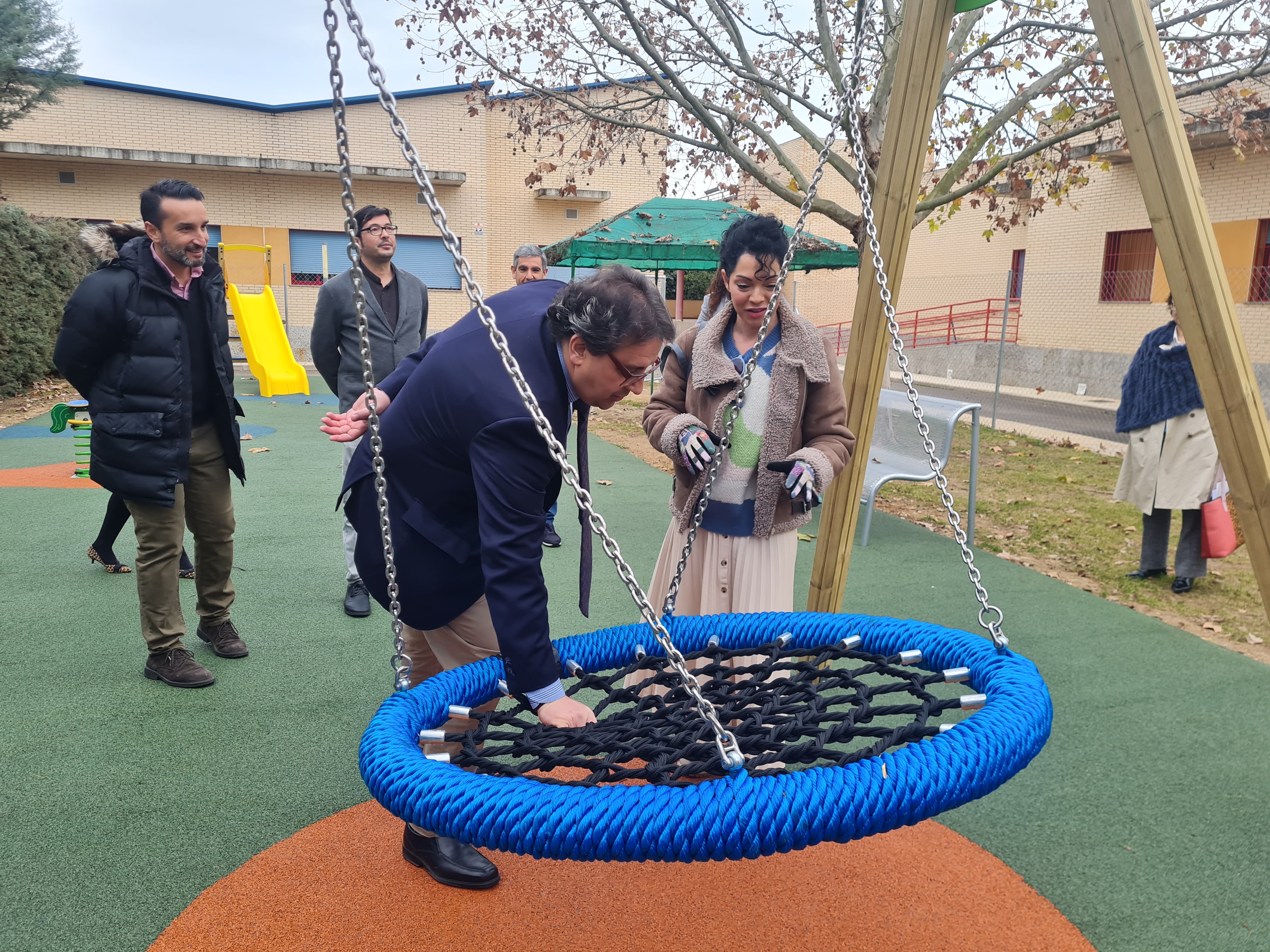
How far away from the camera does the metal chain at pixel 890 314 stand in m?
2.16

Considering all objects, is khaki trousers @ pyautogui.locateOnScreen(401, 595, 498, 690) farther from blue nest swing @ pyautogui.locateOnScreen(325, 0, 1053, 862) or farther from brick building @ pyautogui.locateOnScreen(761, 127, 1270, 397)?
brick building @ pyautogui.locateOnScreen(761, 127, 1270, 397)

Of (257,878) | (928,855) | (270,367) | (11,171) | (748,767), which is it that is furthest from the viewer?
(11,171)

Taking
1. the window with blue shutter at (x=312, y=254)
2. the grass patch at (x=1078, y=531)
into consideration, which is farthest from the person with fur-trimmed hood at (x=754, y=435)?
the window with blue shutter at (x=312, y=254)

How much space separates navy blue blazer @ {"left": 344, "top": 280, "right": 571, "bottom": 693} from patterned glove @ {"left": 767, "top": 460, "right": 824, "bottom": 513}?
0.77 metres

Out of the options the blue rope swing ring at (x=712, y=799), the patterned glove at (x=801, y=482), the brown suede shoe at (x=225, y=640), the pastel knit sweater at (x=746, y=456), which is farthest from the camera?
the brown suede shoe at (x=225, y=640)

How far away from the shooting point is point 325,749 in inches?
114

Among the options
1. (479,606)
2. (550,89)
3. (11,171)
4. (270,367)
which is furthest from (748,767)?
(11,171)

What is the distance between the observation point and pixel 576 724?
174 centimetres

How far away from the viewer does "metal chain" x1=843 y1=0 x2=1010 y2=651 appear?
216cm

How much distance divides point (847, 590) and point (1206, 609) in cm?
180

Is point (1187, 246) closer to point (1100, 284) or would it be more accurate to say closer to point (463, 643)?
point (463, 643)

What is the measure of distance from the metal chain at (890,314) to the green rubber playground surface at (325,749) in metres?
0.69

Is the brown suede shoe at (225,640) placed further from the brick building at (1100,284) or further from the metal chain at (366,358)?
the brick building at (1100,284)

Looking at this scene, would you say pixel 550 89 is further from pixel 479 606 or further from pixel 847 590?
pixel 479 606
